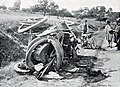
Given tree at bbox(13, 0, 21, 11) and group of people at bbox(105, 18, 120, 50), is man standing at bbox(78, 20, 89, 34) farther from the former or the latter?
tree at bbox(13, 0, 21, 11)

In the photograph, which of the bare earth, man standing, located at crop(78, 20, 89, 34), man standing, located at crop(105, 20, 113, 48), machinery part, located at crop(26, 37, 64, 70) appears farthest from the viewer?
man standing, located at crop(105, 20, 113, 48)

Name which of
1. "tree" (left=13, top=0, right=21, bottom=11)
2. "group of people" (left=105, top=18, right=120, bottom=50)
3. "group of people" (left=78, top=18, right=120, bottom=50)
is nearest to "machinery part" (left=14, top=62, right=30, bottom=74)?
"tree" (left=13, top=0, right=21, bottom=11)

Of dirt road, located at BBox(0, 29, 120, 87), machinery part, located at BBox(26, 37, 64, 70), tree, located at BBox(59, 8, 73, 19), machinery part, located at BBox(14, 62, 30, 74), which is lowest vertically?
dirt road, located at BBox(0, 29, 120, 87)

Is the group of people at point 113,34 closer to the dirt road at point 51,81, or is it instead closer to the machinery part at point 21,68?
the dirt road at point 51,81

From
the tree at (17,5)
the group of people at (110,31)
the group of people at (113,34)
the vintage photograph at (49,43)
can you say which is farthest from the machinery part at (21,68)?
the group of people at (113,34)

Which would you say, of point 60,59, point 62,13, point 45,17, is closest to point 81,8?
point 62,13

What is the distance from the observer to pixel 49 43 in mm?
1876

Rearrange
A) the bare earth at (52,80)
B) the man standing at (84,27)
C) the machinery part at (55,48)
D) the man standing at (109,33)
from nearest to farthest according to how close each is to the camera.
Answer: the bare earth at (52,80), the machinery part at (55,48), the man standing at (84,27), the man standing at (109,33)

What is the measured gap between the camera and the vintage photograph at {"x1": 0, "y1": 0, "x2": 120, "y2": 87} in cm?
182

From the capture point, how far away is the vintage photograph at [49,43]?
1.82 metres

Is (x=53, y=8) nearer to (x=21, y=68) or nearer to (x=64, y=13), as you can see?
(x=64, y=13)

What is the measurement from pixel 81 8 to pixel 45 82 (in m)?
0.58

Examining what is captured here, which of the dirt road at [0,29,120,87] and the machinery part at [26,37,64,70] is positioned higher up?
the machinery part at [26,37,64,70]

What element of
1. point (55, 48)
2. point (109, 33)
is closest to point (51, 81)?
point (55, 48)
